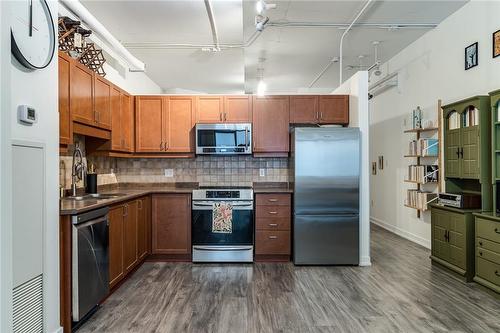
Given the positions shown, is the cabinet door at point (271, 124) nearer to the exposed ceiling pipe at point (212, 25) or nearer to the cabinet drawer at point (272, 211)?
the cabinet drawer at point (272, 211)

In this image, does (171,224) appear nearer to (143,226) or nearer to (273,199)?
(143,226)

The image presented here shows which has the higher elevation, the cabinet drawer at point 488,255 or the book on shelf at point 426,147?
the book on shelf at point 426,147

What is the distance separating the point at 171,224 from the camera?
4.27m

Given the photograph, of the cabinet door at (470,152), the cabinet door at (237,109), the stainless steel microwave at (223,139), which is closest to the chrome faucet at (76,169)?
the stainless steel microwave at (223,139)

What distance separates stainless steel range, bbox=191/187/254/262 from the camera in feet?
13.8

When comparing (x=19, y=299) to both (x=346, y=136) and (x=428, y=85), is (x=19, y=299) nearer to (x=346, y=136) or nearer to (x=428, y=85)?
(x=346, y=136)

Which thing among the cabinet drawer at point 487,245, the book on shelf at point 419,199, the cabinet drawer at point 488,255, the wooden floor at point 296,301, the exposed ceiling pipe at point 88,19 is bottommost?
the wooden floor at point 296,301

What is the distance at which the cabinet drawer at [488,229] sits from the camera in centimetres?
303

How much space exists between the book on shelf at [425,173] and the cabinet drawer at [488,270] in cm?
156

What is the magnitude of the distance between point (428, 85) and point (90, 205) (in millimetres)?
4809

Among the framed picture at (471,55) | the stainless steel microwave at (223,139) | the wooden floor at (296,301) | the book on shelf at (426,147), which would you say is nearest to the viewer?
the wooden floor at (296,301)

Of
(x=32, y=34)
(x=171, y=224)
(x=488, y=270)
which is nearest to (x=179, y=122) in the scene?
(x=171, y=224)

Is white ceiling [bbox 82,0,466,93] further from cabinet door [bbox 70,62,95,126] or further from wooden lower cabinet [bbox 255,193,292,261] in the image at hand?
wooden lower cabinet [bbox 255,193,292,261]

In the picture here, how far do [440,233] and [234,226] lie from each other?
247cm
